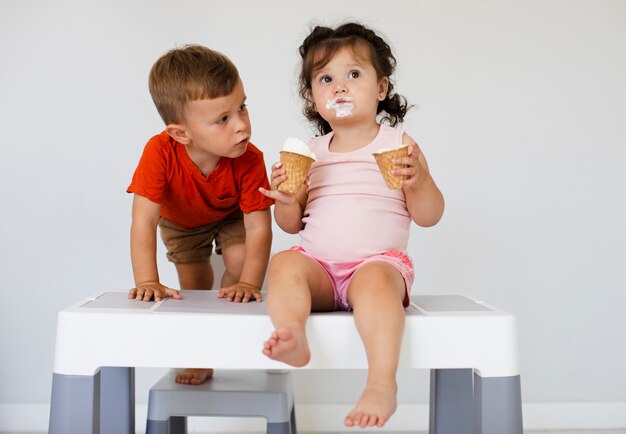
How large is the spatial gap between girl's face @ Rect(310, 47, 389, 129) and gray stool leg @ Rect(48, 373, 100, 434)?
0.72 m

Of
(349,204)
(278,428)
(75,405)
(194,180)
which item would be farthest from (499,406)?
(194,180)

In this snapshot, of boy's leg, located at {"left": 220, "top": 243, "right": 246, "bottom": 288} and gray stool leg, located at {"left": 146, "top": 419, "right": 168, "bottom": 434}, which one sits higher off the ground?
boy's leg, located at {"left": 220, "top": 243, "right": 246, "bottom": 288}

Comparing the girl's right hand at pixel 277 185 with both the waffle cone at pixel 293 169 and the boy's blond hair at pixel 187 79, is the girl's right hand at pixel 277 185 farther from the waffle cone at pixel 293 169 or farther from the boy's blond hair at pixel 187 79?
the boy's blond hair at pixel 187 79

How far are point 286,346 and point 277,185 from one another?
39 centimetres

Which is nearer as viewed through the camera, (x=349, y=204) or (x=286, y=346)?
(x=286, y=346)

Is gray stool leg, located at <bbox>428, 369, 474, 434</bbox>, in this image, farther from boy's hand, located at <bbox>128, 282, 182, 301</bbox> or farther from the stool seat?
boy's hand, located at <bbox>128, 282, 182, 301</bbox>

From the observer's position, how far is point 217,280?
2.11 m

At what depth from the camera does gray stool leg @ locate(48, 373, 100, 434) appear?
127 cm

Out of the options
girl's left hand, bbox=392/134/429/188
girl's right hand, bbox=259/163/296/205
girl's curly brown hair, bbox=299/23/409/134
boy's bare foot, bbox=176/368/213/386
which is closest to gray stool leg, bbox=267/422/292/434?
boy's bare foot, bbox=176/368/213/386

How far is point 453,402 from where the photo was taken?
5.22 ft

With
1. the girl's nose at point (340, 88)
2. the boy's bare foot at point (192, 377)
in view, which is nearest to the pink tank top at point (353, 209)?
the girl's nose at point (340, 88)

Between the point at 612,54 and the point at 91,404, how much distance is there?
81.8 inches

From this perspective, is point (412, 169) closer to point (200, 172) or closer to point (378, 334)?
point (378, 334)

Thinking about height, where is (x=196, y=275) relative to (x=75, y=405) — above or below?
above
